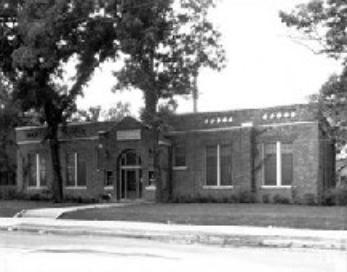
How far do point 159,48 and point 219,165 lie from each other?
808 cm

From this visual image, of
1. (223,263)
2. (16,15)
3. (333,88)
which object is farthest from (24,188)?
(223,263)

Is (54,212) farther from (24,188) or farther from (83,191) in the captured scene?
(24,188)

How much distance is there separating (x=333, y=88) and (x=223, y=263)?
14010 mm

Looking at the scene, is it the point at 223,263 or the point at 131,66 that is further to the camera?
the point at 131,66

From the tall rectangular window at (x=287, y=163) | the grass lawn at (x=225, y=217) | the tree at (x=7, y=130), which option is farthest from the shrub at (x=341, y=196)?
the tree at (x=7, y=130)

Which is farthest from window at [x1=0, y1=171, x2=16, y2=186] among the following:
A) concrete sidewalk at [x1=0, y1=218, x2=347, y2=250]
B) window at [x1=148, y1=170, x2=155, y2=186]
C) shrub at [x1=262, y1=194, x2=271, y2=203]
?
concrete sidewalk at [x1=0, y1=218, x2=347, y2=250]

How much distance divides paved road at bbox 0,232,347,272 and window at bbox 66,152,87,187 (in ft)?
79.4

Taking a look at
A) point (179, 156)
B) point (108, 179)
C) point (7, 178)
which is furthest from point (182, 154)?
point (7, 178)

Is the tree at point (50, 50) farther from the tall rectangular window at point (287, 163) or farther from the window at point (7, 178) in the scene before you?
the window at point (7, 178)

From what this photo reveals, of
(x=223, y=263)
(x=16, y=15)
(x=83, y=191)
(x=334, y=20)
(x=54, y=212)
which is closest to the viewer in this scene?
(x=223, y=263)

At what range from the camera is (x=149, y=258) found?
14.1 meters

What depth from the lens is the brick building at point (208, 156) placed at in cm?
3425

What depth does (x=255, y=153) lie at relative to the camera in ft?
118

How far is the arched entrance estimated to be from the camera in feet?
130
